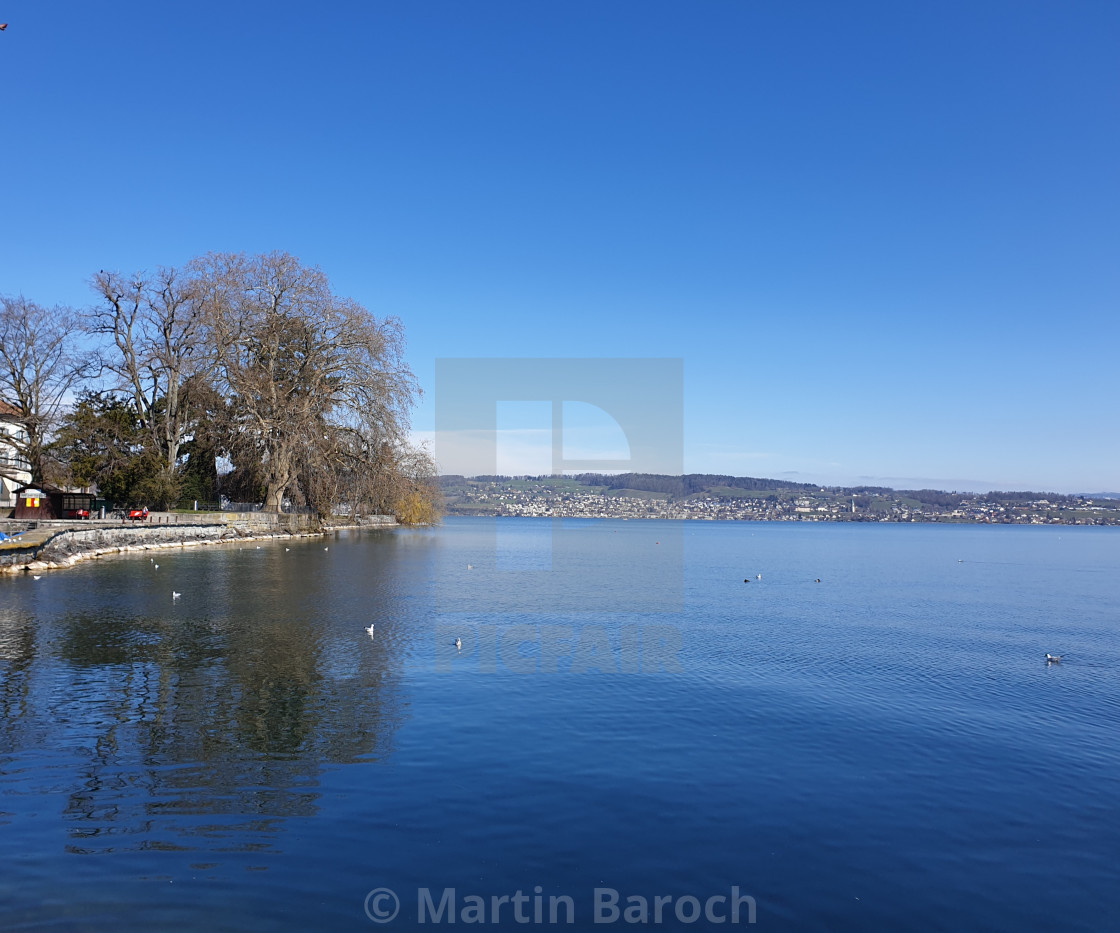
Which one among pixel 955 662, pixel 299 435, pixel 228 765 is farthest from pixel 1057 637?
pixel 299 435

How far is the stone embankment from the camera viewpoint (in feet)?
98.2

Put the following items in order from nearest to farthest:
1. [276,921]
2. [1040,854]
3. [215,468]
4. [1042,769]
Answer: [276,921]
[1040,854]
[1042,769]
[215,468]

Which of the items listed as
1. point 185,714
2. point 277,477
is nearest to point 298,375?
point 277,477

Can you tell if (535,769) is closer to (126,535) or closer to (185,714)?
(185,714)

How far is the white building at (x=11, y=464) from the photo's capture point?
46.2 meters

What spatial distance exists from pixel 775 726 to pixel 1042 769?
12.9 feet

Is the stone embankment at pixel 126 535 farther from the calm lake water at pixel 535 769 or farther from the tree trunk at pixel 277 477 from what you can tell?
the calm lake water at pixel 535 769

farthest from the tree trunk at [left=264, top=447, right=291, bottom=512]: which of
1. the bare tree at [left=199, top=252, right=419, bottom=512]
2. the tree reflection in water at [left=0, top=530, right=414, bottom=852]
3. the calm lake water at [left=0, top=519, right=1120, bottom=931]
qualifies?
the tree reflection in water at [left=0, top=530, right=414, bottom=852]

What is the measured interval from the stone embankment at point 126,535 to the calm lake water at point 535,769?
7980 mm

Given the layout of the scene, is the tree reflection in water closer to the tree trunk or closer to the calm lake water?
the calm lake water

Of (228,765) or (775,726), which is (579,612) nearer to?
(775,726)

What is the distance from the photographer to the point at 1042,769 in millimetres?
11297

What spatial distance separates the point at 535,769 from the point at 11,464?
56.3 m

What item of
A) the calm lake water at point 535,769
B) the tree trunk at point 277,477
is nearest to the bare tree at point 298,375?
the tree trunk at point 277,477
